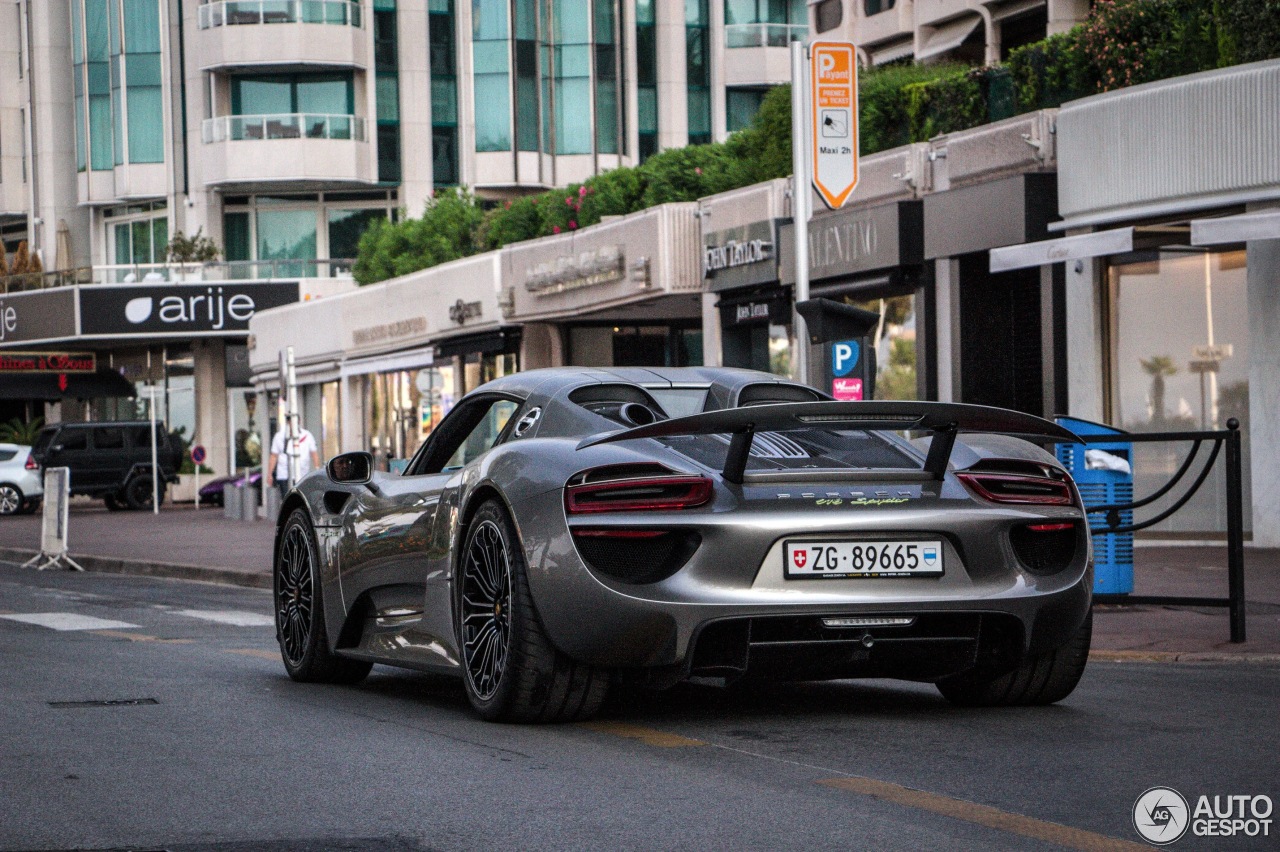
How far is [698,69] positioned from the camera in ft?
209

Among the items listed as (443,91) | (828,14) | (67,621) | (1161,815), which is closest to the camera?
(1161,815)

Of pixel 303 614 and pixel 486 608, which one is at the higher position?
pixel 486 608

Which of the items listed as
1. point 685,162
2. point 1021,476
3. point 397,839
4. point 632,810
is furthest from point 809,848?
point 685,162

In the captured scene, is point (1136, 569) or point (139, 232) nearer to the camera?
point (1136, 569)

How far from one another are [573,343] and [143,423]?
56.3ft

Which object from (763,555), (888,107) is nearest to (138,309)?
(888,107)

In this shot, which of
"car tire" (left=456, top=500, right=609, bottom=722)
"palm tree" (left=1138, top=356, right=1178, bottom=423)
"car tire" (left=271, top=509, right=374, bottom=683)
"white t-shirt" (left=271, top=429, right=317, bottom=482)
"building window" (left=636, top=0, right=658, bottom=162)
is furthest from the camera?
"building window" (left=636, top=0, right=658, bottom=162)

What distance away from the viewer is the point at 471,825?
4938 mm

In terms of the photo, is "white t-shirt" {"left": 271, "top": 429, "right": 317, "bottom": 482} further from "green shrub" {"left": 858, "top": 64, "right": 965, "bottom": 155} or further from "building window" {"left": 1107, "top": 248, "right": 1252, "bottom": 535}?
"building window" {"left": 1107, "top": 248, "right": 1252, "bottom": 535}

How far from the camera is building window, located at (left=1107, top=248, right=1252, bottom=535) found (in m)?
19.3

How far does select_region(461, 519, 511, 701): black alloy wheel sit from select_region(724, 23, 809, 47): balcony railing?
56.4 m

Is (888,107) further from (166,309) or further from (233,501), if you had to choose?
(166,309)

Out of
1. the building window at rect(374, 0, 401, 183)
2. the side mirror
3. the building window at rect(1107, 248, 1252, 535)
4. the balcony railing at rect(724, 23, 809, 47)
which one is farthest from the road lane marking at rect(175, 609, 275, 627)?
the balcony railing at rect(724, 23, 809, 47)

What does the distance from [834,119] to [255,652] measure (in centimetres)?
1056
